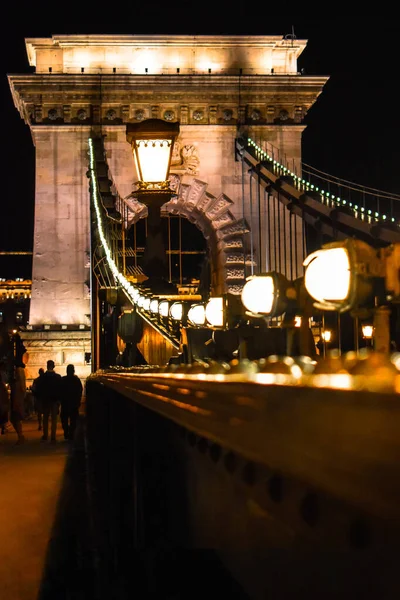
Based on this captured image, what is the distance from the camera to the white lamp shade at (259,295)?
3418 millimetres

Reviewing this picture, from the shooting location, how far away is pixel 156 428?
3.58 m

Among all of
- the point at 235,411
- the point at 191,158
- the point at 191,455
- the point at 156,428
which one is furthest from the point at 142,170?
the point at 191,158

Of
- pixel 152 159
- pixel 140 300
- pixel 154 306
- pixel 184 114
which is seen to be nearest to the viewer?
pixel 154 306

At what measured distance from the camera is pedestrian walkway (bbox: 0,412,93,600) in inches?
216

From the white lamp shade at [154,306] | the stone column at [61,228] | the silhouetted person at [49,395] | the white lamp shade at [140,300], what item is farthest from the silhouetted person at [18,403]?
the stone column at [61,228]

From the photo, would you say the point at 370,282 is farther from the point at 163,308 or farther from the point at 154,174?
the point at 154,174

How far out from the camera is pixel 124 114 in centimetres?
2950

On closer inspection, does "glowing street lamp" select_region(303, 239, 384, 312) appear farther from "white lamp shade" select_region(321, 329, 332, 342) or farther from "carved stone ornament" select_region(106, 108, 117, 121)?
"carved stone ornament" select_region(106, 108, 117, 121)

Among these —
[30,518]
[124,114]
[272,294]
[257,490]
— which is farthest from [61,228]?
[257,490]

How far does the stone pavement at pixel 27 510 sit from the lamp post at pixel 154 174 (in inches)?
82.4

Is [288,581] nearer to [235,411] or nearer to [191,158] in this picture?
[235,411]

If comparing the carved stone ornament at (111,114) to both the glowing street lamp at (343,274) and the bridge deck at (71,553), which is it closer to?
the bridge deck at (71,553)

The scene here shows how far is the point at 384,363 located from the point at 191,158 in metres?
28.6

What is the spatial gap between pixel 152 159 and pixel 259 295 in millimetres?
5329
